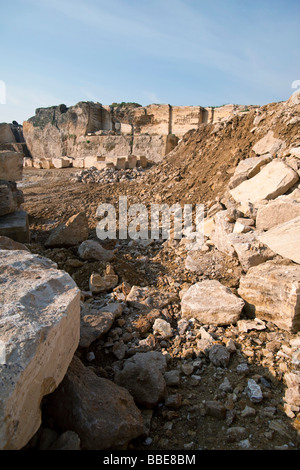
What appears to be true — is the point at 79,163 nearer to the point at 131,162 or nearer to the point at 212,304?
the point at 131,162

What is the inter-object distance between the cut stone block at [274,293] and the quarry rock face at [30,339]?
1850 millimetres

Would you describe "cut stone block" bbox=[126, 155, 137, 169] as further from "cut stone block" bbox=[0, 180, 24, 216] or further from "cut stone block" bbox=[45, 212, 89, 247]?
"cut stone block" bbox=[45, 212, 89, 247]

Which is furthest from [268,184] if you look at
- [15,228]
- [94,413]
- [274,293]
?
[15,228]

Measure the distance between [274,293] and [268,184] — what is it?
5.59ft

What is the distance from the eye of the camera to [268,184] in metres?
3.88

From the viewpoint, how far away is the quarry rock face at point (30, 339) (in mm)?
1175

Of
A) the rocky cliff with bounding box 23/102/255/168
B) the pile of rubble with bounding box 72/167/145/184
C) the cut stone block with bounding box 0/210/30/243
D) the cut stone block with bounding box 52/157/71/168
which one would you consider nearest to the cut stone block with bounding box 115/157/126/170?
the pile of rubble with bounding box 72/167/145/184

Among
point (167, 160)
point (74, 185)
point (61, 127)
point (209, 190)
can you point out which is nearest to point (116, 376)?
point (209, 190)

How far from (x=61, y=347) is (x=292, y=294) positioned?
201 centimetres

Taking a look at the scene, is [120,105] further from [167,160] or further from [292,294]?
[292,294]

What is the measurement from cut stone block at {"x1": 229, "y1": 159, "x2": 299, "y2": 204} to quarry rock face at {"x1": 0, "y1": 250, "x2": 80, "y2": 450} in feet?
9.59

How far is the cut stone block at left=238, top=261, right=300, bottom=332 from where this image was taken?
259 centimetres

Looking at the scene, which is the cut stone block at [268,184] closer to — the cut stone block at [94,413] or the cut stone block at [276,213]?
the cut stone block at [276,213]

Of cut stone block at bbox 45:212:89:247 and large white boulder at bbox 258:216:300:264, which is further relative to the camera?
cut stone block at bbox 45:212:89:247
